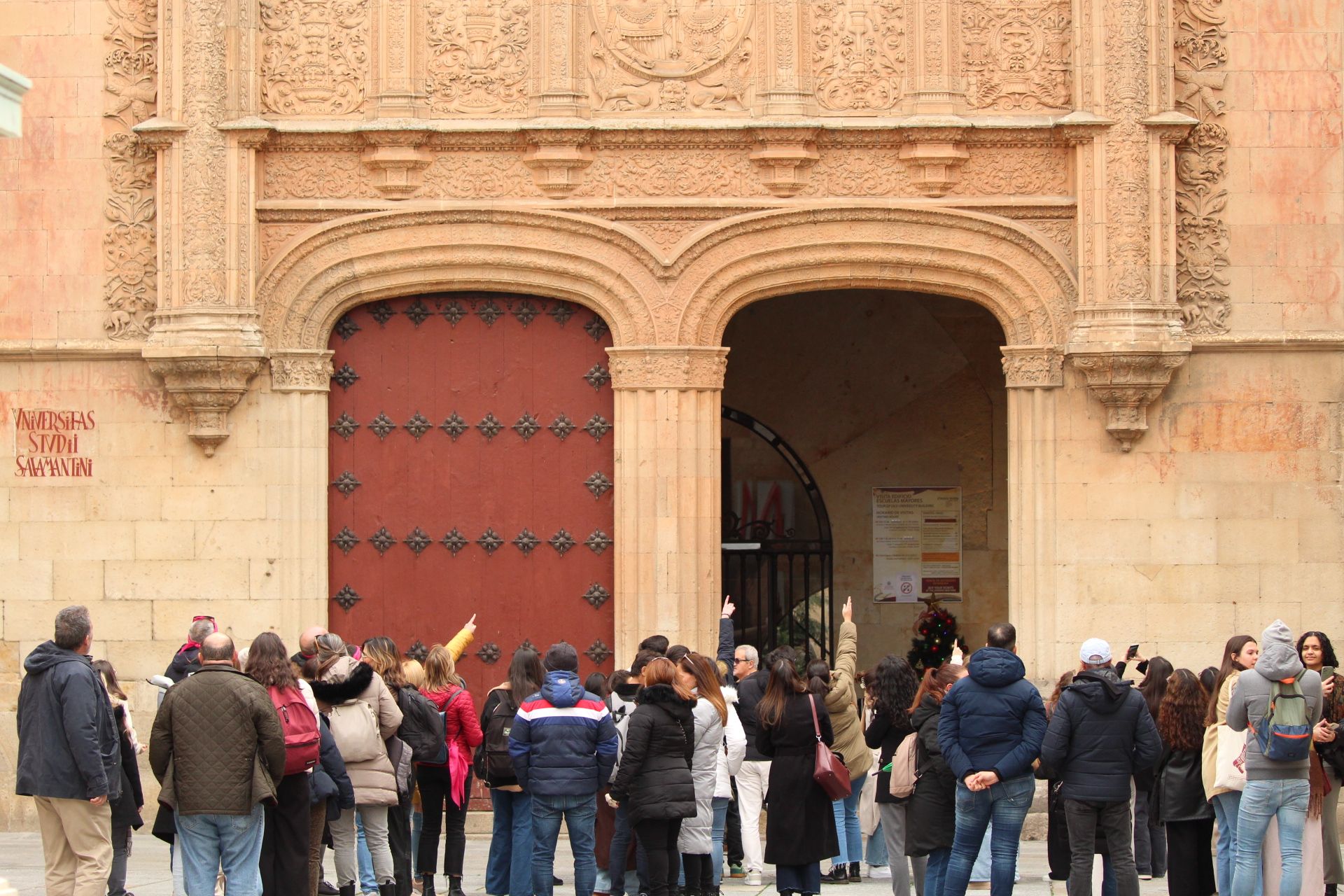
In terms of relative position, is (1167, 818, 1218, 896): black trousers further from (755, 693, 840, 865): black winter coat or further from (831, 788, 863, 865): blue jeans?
(831, 788, 863, 865): blue jeans

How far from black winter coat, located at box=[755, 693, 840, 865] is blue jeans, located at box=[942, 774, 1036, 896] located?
44.2 inches

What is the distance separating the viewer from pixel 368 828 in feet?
33.8

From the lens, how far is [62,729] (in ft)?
29.9

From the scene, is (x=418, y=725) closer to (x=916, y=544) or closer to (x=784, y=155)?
(x=784, y=155)

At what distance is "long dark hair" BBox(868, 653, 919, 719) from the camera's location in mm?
10859

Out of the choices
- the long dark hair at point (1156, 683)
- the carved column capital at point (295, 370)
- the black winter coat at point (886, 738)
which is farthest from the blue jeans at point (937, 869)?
the carved column capital at point (295, 370)

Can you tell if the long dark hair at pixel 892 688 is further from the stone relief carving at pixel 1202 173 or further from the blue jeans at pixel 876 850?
the stone relief carving at pixel 1202 173

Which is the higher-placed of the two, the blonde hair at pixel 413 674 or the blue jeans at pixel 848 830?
the blonde hair at pixel 413 674

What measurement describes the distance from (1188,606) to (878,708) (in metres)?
3.98

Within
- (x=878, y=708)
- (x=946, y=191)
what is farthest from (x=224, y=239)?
(x=878, y=708)

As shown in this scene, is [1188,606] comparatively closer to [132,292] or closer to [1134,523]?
[1134,523]

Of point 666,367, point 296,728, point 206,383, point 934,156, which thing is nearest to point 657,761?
point 296,728

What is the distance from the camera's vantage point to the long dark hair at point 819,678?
1109 cm

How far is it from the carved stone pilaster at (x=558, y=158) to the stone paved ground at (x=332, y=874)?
459 cm
